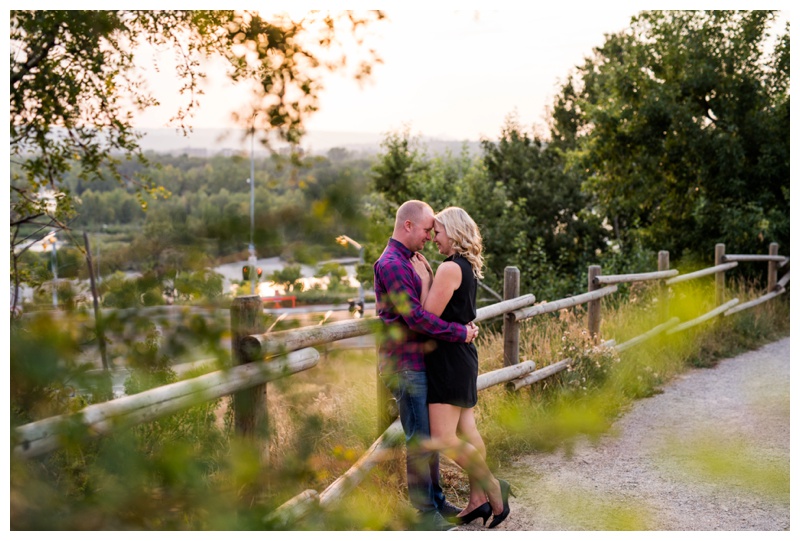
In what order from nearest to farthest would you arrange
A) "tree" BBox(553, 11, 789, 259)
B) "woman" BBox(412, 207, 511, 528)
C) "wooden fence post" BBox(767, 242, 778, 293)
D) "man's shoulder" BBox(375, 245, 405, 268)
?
"man's shoulder" BBox(375, 245, 405, 268)
"woman" BBox(412, 207, 511, 528)
"wooden fence post" BBox(767, 242, 778, 293)
"tree" BBox(553, 11, 789, 259)

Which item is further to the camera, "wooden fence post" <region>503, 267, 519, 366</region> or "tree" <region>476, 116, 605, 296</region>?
"tree" <region>476, 116, 605, 296</region>

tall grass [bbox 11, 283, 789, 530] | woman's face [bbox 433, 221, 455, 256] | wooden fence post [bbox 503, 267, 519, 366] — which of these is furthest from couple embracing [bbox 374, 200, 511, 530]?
wooden fence post [bbox 503, 267, 519, 366]

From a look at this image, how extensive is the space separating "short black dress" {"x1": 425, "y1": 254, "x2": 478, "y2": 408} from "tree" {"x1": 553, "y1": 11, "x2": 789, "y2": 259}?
11212 mm

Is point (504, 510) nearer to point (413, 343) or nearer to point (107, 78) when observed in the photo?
point (413, 343)

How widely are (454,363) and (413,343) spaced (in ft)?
0.71

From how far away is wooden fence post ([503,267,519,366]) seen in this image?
227 inches

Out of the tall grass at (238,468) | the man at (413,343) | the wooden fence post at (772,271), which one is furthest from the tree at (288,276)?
the wooden fence post at (772,271)

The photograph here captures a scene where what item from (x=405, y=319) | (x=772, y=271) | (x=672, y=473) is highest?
(x=405, y=319)

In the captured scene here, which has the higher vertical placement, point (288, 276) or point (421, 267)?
point (288, 276)

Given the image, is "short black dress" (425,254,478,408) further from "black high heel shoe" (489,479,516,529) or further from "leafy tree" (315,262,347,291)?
"leafy tree" (315,262,347,291)

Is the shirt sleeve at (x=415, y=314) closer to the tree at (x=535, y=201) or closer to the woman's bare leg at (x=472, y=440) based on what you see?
the woman's bare leg at (x=472, y=440)

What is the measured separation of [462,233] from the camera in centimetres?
349

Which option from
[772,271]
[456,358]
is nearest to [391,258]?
[456,358]

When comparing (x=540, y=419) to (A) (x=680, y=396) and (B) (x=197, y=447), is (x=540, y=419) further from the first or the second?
(B) (x=197, y=447)
